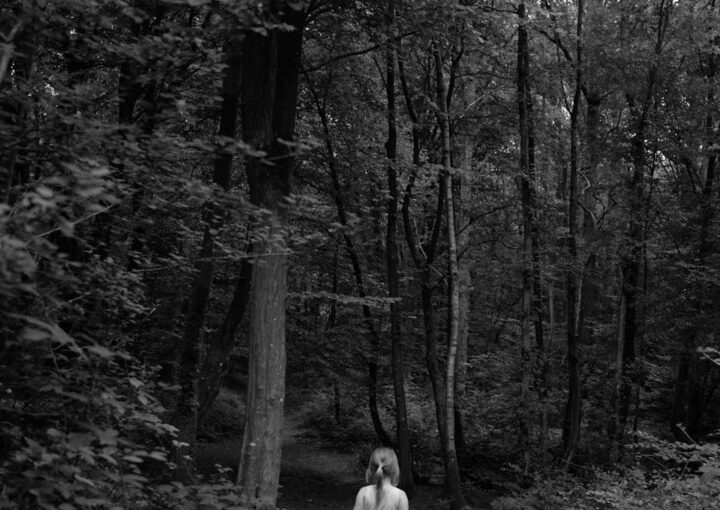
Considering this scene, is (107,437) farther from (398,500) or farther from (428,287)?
(428,287)

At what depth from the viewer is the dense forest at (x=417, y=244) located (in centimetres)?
667

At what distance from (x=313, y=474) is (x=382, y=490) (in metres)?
11.8

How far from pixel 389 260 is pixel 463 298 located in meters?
6.36

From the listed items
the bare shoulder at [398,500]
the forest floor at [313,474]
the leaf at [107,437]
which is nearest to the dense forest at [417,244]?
the forest floor at [313,474]

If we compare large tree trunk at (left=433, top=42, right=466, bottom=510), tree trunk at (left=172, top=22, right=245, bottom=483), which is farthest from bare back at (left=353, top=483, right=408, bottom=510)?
large tree trunk at (left=433, top=42, right=466, bottom=510)

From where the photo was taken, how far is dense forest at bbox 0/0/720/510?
6668 mm

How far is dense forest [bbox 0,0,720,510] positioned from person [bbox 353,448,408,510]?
1098mm

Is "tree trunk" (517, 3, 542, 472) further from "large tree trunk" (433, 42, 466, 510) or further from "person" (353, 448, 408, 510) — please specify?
"person" (353, 448, 408, 510)

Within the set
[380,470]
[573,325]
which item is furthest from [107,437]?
[573,325]

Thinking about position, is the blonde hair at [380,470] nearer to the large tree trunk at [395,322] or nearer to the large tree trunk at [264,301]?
the large tree trunk at [264,301]

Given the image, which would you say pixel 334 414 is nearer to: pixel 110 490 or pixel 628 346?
pixel 628 346

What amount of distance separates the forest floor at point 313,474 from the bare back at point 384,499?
25.3ft

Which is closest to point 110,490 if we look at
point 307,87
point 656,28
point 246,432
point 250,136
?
point 246,432

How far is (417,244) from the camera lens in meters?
16.8
